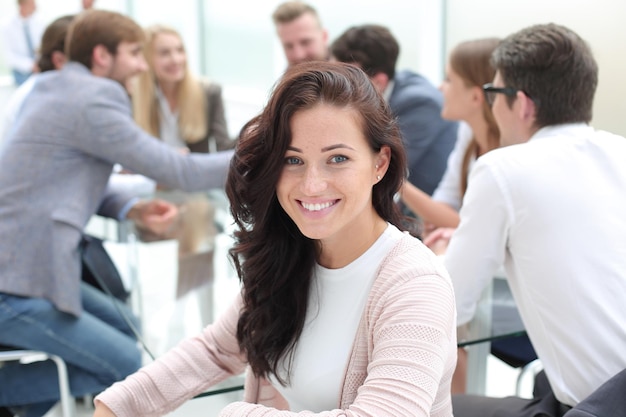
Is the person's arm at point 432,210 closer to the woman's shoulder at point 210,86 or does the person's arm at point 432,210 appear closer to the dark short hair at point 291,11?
the dark short hair at point 291,11

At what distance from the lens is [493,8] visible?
4.07 meters

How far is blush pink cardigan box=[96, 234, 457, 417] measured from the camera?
1.13 m

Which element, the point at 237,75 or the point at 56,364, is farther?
the point at 237,75

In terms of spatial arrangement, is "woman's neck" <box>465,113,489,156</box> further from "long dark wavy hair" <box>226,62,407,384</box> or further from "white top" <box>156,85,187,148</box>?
"white top" <box>156,85,187,148</box>

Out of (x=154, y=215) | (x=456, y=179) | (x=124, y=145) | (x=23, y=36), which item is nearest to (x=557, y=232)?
(x=456, y=179)

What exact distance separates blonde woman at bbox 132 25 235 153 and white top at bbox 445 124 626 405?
7.29 ft

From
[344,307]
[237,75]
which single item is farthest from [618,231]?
[237,75]

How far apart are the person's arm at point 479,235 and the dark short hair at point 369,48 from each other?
4.69 feet

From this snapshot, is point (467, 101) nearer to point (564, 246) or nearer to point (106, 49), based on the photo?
point (564, 246)

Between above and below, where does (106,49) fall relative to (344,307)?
above

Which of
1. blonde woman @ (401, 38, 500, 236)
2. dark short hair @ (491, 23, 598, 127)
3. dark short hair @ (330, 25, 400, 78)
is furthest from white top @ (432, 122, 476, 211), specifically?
dark short hair @ (491, 23, 598, 127)

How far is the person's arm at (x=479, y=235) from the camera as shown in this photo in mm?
1582

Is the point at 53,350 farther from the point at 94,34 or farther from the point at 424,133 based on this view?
the point at 424,133

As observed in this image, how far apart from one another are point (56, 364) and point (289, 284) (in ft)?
3.69
